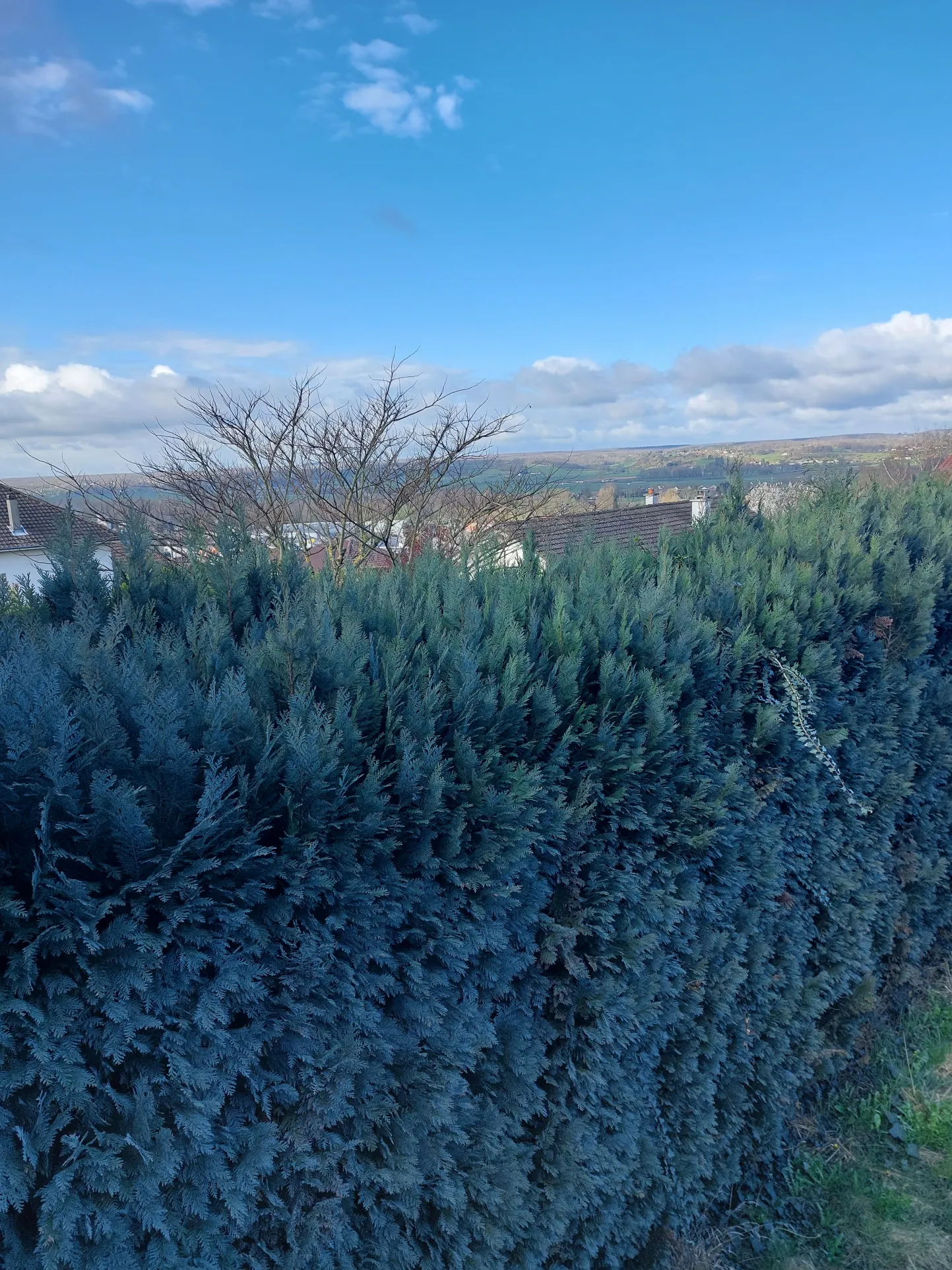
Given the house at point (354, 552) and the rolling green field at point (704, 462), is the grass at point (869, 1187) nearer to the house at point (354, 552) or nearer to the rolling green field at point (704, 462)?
the rolling green field at point (704, 462)

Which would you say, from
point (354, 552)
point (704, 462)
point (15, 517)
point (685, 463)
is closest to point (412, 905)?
point (354, 552)

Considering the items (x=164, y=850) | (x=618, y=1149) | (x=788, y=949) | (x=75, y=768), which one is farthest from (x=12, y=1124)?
(x=788, y=949)

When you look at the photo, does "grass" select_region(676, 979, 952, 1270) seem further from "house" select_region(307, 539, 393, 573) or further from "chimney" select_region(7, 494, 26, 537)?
"chimney" select_region(7, 494, 26, 537)

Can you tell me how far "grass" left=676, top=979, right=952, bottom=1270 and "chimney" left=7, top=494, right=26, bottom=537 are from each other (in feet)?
87.3

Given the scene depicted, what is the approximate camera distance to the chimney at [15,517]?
2606 cm

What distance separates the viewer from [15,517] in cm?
2669

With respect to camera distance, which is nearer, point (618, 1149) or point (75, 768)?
point (75, 768)

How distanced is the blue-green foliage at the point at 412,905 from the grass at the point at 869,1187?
0.20 metres

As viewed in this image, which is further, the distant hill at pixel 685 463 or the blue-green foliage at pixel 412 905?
the distant hill at pixel 685 463

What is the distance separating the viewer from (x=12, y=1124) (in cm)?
146

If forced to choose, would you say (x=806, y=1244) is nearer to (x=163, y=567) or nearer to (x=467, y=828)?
(x=467, y=828)

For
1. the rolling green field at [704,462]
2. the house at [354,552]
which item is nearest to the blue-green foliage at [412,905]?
the rolling green field at [704,462]

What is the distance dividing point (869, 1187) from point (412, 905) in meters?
2.50

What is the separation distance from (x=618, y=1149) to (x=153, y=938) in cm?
161
